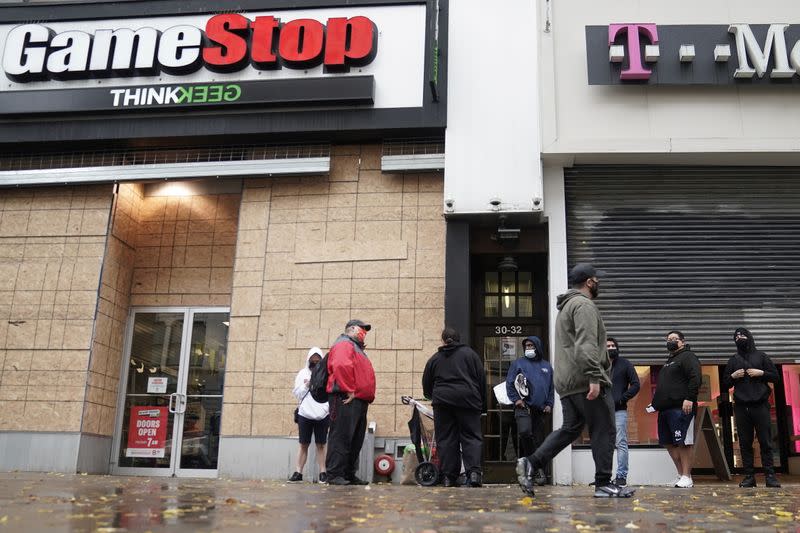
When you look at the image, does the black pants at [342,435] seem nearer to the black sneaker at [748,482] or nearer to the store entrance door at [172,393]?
the store entrance door at [172,393]

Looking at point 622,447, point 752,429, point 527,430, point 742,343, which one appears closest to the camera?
point 622,447

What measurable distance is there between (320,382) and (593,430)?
130 inches

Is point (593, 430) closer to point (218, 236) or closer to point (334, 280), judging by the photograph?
point (334, 280)

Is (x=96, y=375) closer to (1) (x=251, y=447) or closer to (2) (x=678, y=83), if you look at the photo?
(1) (x=251, y=447)

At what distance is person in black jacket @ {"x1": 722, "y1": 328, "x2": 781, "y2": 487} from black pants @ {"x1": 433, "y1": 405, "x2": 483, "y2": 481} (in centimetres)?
311

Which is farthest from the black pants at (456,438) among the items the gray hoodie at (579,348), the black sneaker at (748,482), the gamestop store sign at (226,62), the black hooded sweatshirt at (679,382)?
the gamestop store sign at (226,62)

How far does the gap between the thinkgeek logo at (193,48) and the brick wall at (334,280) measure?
4.91ft

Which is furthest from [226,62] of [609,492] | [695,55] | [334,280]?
[609,492]


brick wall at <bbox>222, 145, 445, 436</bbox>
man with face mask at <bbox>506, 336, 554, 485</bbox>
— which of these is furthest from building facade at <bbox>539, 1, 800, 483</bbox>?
brick wall at <bbox>222, 145, 445, 436</bbox>

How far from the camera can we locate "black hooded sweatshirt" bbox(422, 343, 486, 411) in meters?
7.72

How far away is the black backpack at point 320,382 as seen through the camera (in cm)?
802

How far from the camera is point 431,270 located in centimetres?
1045

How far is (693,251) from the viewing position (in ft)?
34.2

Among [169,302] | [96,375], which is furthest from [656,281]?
[96,375]
